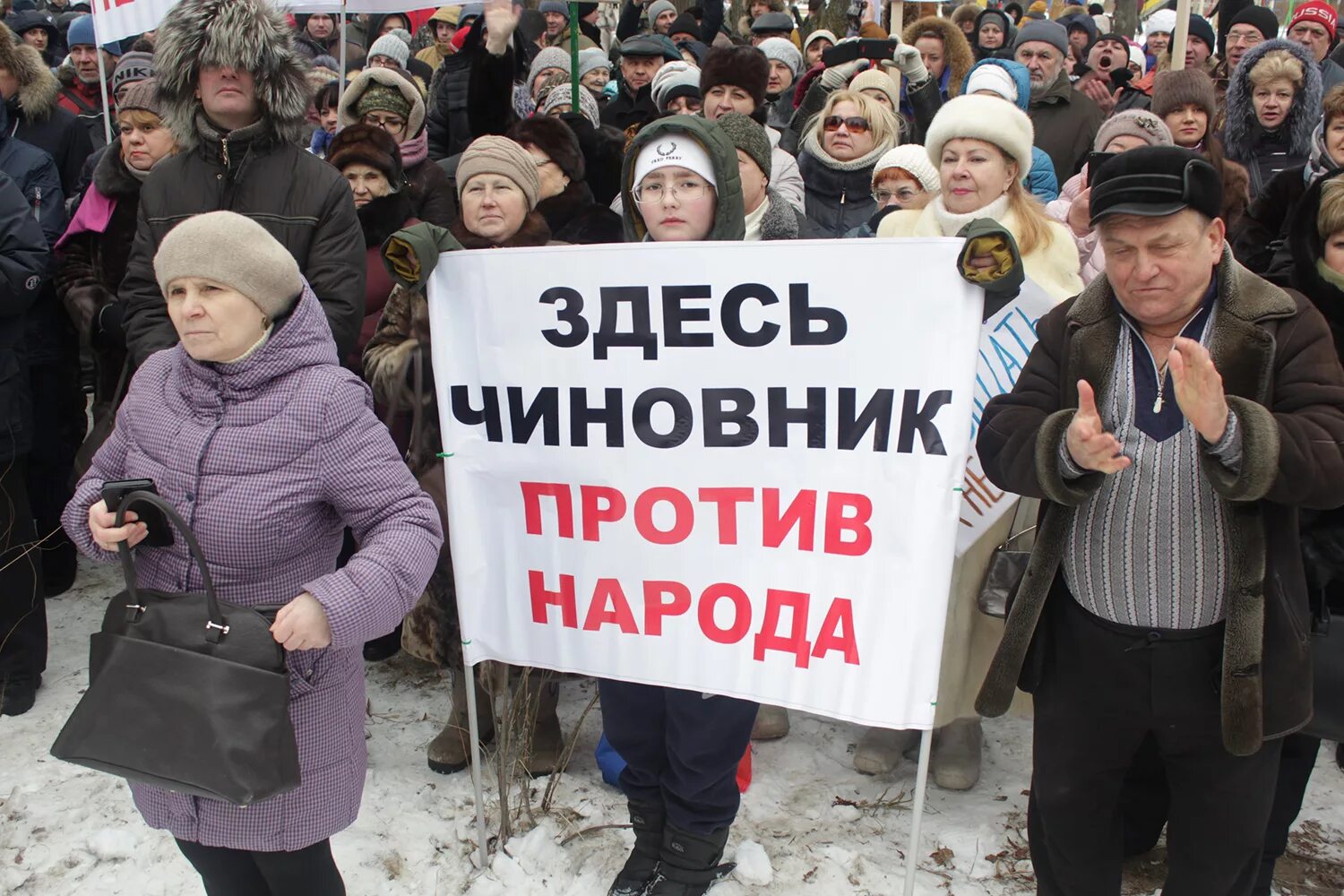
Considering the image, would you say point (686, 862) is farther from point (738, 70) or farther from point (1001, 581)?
point (738, 70)

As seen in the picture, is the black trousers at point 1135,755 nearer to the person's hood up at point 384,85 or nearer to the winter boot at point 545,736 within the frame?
the winter boot at point 545,736

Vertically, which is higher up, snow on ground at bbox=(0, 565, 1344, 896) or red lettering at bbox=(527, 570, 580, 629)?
red lettering at bbox=(527, 570, 580, 629)

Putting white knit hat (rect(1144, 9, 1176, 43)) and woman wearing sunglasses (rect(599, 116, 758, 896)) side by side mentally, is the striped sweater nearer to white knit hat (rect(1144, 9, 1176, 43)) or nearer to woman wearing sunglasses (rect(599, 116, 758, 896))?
woman wearing sunglasses (rect(599, 116, 758, 896))

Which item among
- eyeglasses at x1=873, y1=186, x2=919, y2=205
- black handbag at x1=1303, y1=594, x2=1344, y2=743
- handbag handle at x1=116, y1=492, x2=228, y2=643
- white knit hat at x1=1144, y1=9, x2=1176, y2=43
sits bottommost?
black handbag at x1=1303, y1=594, x2=1344, y2=743

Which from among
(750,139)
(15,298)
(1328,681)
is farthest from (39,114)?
(1328,681)

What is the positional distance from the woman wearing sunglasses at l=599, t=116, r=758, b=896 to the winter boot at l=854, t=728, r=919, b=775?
2.52ft

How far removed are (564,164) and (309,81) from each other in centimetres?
123

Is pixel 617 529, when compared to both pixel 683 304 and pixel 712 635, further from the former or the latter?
pixel 683 304

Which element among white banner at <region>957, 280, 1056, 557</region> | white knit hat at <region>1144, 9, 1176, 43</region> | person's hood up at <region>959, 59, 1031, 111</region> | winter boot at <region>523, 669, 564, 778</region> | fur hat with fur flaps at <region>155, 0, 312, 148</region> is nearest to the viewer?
white banner at <region>957, 280, 1056, 557</region>

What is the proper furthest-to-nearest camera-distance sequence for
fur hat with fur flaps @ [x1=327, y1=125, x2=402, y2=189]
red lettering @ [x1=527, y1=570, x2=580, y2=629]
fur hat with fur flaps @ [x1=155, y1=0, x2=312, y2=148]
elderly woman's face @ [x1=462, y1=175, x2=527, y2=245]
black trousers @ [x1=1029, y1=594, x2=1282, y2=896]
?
fur hat with fur flaps @ [x1=327, y1=125, x2=402, y2=189]
elderly woman's face @ [x1=462, y1=175, x2=527, y2=245]
fur hat with fur flaps @ [x1=155, y1=0, x2=312, y2=148]
red lettering @ [x1=527, y1=570, x2=580, y2=629]
black trousers @ [x1=1029, y1=594, x2=1282, y2=896]

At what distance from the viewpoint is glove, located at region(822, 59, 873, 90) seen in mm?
6309

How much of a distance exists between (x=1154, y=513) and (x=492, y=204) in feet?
7.88

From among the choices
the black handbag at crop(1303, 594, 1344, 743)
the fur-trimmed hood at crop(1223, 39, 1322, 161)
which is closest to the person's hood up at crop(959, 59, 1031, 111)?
the fur-trimmed hood at crop(1223, 39, 1322, 161)

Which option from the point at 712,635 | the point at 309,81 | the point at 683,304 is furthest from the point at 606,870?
the point at 309,81
